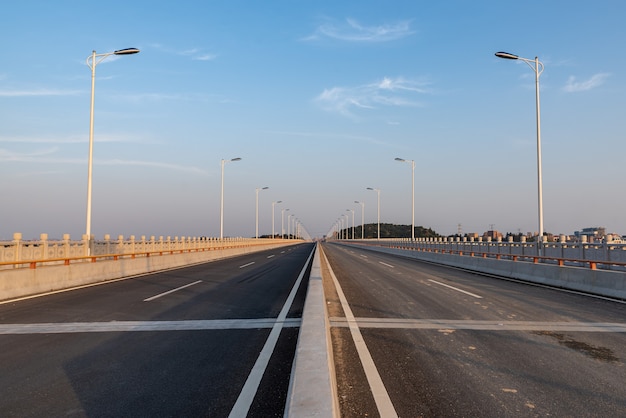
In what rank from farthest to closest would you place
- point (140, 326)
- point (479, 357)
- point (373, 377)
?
point (140, 326) < point (479, 357) < point (373, 377)

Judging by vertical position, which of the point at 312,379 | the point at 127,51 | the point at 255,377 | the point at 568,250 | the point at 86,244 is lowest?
Result: the point at 255,377

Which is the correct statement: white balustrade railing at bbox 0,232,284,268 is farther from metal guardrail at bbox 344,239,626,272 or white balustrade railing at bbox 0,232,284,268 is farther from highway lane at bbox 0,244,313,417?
metal guardrail at bbox 344,239,626,272

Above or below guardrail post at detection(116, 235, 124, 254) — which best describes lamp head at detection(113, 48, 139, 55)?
above

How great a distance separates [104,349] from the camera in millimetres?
6797

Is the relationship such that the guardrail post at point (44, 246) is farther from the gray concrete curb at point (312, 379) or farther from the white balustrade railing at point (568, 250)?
the white balustrade railing at point (568, 250)

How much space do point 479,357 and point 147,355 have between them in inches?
191

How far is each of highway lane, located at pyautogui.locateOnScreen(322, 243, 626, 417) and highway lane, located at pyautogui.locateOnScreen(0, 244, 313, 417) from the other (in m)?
1.06

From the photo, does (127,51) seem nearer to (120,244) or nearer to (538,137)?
(120,244)

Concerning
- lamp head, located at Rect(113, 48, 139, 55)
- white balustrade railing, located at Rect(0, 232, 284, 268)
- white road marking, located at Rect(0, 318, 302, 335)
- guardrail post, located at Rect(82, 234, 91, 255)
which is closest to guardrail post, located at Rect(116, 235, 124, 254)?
white balustrade railing, located at Rect(0, 232, 284, 268)

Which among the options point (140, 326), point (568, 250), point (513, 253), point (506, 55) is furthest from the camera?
point (513, 253)

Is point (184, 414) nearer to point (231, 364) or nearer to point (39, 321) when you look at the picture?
point (231, 364)

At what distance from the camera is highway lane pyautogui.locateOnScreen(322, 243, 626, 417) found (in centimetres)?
450

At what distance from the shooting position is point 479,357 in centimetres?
629

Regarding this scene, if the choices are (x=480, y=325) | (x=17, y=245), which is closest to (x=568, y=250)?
(x=480, y=325)
